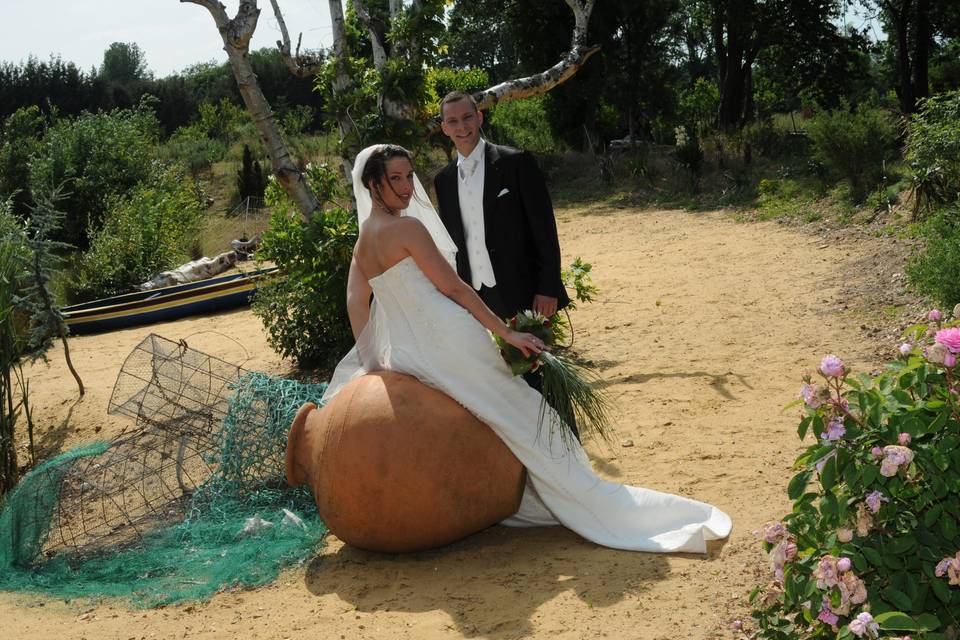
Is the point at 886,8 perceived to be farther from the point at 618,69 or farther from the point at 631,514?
the point at 631,514

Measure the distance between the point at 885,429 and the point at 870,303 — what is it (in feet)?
19.0

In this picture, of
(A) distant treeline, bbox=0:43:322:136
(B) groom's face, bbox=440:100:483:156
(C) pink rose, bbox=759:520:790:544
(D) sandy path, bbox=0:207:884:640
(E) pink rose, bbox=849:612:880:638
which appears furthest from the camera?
(A) distant treeline, bbox=0:43:322:136

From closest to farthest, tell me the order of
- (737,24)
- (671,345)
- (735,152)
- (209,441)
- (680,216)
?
(209,441) → (671,345) → (680,216) → (735,152) → (737,24)

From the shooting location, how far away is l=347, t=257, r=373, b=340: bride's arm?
4.67 meters

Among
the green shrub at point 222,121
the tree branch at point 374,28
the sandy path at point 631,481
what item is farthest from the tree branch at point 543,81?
the green shrub at point 222,121

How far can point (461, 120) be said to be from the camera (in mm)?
4957

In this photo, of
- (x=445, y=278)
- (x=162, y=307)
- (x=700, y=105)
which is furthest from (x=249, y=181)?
(x=445, y=278)

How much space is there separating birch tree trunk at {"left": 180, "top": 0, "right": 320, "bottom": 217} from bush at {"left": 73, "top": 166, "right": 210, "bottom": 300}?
6.92m

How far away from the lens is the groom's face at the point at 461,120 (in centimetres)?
494

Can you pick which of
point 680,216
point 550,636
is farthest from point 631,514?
point 680,216

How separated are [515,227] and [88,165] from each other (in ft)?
50.6

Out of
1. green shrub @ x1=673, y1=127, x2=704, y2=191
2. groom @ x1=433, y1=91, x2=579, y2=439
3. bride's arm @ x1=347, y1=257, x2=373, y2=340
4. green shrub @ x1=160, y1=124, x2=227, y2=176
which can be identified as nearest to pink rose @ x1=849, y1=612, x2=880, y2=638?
bride's arm @ x1=347, y1=257, x2=373, y2=340

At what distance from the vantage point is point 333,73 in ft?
28.9

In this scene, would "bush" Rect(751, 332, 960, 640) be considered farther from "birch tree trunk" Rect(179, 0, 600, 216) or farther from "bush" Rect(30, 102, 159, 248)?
"bush" Rect(30, 102, 159, 248)
